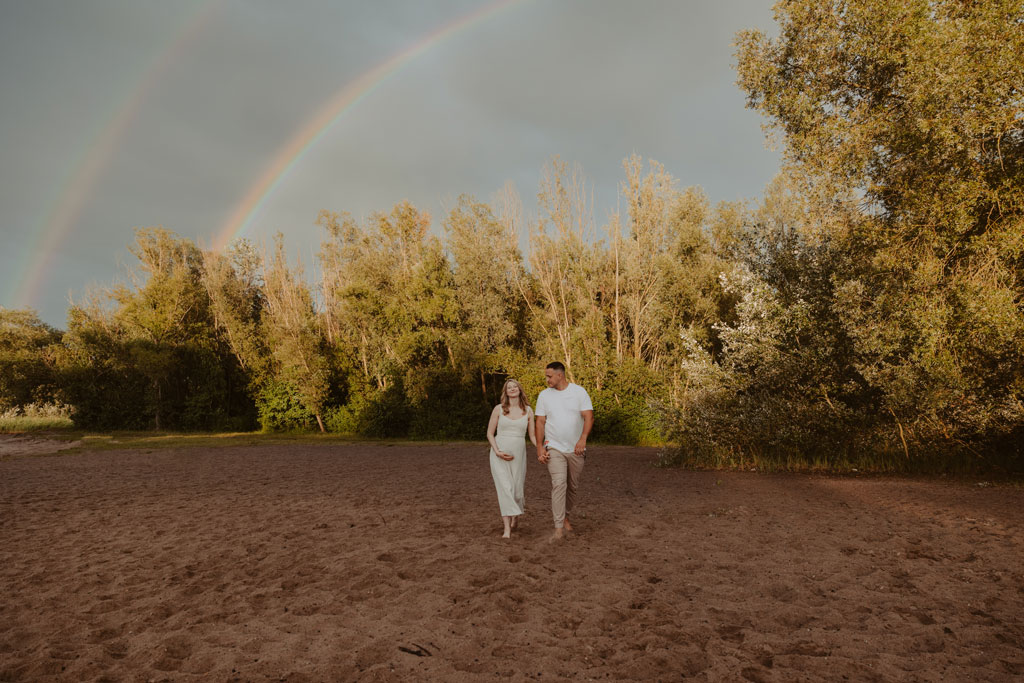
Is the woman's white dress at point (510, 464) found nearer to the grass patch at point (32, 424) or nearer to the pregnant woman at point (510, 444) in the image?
the pregnant woman at point (510, 444)

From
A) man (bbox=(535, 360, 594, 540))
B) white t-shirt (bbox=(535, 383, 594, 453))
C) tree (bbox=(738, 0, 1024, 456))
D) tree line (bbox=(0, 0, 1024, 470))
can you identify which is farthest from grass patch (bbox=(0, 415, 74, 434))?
tree (bbox=(738, 0, 1024, 456))

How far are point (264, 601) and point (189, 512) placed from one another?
5452 mm

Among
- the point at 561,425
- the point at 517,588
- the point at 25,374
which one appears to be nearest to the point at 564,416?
the point at 561,425

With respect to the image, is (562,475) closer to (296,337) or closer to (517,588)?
(517,588)

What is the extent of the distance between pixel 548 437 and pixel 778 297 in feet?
35.0

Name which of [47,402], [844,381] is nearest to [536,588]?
[844,381]

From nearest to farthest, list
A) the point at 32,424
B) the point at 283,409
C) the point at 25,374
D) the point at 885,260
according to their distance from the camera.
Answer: the point at 885,260, the point at 32,424, the point at 283,409, the point at 25,374

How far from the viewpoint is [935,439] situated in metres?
13.3

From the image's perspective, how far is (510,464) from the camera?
7.52 m

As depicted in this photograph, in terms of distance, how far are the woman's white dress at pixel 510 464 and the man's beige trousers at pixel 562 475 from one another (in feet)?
1.35

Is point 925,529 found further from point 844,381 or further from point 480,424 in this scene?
point 480,424

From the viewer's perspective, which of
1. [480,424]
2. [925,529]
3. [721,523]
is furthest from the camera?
[480,424]

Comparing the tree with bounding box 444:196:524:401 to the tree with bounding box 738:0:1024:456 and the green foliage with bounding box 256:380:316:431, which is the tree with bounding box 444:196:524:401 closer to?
the green foliage with bounding box 256:380:316:431

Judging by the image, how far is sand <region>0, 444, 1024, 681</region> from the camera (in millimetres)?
4188
